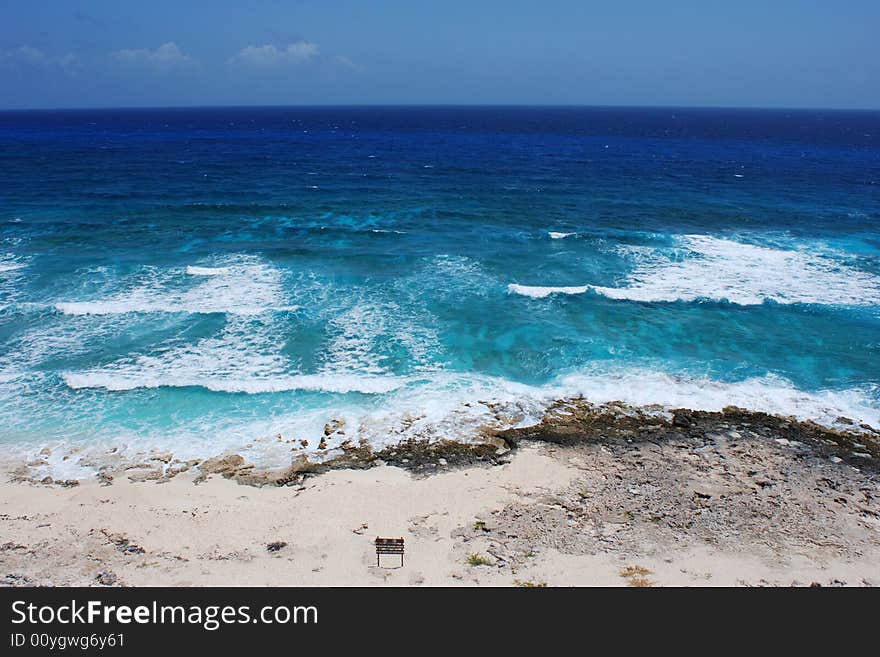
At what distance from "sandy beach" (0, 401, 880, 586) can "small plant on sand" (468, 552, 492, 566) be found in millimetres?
47

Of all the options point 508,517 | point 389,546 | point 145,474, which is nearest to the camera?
point 389,546

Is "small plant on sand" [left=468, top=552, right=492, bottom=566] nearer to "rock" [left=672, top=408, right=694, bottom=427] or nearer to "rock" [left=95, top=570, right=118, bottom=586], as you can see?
"rock" [left=95, top=570, right=118, bottom=586]

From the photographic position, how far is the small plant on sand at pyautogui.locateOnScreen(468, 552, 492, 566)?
614 inches

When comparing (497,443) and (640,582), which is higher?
(497,443)

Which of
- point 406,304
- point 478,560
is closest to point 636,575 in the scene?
point 478,560

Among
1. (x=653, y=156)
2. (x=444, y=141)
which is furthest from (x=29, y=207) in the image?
(x=653, y=156)

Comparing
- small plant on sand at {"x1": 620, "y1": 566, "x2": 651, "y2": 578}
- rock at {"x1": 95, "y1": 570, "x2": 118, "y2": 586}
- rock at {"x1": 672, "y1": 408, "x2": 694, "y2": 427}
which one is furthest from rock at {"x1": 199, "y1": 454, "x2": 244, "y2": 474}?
rock at {"x1": 672, "y1": 408, "x2": 694, "y2": 427}

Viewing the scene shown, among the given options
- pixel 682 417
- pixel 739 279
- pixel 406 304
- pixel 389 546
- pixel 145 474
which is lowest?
pixel 145 474

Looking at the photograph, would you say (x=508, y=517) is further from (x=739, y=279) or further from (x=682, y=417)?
(x=739, y=279)

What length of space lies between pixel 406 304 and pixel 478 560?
19.9m

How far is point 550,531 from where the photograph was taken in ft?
55.5

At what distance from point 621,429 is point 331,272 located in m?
23.7

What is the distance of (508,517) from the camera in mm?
17594

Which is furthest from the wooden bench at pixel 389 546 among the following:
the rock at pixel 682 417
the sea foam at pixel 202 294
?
the sea foam at pixel 202 294
